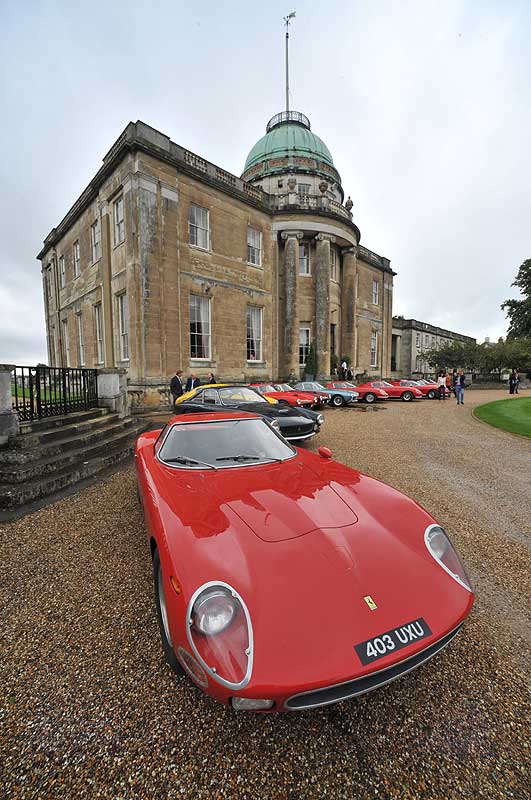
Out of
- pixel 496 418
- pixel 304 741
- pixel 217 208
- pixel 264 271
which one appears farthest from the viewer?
pixel 264 271

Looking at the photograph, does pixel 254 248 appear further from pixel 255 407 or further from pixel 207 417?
pixel 207 417

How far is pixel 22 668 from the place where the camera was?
6.49 feet

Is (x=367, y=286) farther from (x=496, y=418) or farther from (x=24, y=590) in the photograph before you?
(x=24, y=590)

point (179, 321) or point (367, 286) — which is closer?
point (179, 321)

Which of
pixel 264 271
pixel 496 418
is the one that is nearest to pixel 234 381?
pixel 264 271

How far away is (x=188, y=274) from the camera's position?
15062 mm

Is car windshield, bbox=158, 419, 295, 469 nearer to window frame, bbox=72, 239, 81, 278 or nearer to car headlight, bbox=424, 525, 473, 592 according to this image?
car headlight, bbox=424, 525, 473, 592

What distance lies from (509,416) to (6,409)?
14.1 m

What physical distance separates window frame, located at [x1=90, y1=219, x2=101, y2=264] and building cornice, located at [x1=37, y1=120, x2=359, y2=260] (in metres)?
1.11

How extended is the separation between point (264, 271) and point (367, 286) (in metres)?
11.8

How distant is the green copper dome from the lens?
26.0 m

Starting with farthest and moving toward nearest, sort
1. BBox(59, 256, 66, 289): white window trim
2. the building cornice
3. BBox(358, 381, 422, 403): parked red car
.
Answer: BBox(59, 256, 66, 289): white window trim
BBox(358, 381, 422, 403): parked red car
the building cornice

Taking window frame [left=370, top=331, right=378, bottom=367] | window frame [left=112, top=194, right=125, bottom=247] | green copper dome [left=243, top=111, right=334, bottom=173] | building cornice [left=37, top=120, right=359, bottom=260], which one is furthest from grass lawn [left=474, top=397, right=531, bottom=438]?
green copper dome [left=243, top=111, right=334, bottom=173]

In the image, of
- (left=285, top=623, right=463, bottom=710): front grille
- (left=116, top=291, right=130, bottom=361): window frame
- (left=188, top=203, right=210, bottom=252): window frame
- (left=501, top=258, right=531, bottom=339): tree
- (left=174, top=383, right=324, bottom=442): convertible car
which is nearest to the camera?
(left=285, top=623, right=463, bottom=710): front grille
